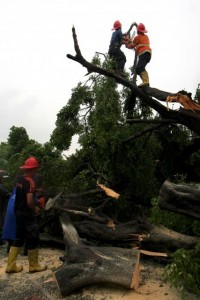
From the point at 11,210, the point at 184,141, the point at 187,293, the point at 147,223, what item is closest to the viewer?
the point at 187,293

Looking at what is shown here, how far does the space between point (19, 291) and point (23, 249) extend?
2.07 meters

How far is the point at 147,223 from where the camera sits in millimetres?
4504

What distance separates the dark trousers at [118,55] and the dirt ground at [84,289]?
14.2 ft

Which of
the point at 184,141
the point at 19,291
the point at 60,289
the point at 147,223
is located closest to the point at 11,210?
the point at 19,291

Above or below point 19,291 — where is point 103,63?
above

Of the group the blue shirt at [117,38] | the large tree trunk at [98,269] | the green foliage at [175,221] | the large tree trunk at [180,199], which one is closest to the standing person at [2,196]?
the large tree trunk at [98,269]

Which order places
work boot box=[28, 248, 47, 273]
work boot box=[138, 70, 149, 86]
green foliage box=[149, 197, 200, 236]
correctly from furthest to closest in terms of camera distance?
work boot box=[138, 70, 149, 86], green foliage box=[149, 197, 200, 236], work boot box=[28, 248, 47, 273]

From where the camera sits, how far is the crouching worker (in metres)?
4.62

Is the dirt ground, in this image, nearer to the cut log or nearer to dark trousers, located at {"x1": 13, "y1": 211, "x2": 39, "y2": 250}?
the cut log

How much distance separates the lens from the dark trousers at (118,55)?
7.23 m

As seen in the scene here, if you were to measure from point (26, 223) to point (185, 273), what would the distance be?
7.75 feet

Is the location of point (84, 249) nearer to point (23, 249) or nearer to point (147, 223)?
point (147, 223)

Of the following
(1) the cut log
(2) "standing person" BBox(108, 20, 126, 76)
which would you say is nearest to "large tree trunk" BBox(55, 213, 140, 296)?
(1) the cut log

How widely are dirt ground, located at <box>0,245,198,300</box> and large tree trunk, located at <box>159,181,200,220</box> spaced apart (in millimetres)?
893
